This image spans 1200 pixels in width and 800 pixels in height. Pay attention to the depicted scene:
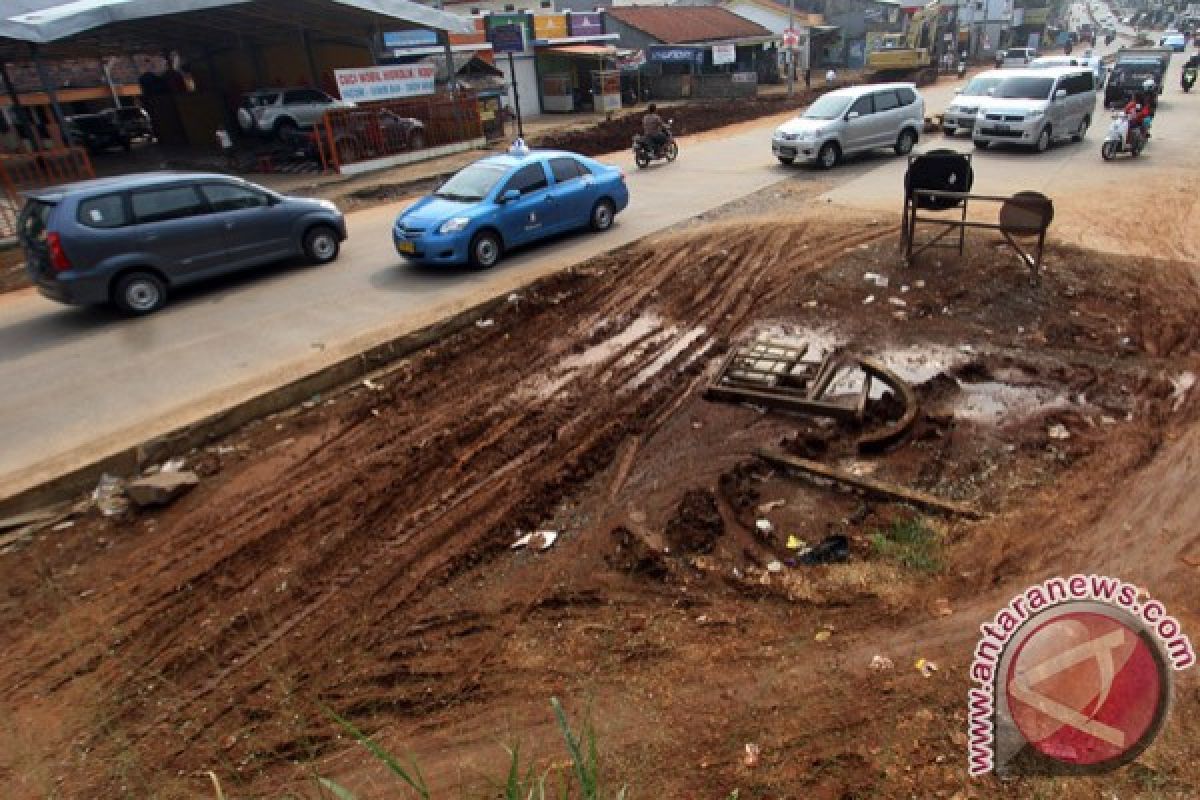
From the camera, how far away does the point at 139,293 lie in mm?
10258

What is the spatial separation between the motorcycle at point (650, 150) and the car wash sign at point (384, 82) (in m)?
7.52

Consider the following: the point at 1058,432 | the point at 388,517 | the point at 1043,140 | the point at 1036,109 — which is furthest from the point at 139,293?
the point at 1043,140

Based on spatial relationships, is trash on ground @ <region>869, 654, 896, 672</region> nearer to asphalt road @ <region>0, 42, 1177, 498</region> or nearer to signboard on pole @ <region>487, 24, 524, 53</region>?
asphalt road @ <region>0, 42, 1177, 498</region>

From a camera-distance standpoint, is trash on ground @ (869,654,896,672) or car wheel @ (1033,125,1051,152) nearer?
trash on ground @ (869,654,896,672)

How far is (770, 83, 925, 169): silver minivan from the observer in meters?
18.2

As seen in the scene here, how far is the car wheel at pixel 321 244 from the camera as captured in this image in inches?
477

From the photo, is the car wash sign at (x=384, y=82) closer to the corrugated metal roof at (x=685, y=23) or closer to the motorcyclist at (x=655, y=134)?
the motorcyclist at (x=655, y=134)

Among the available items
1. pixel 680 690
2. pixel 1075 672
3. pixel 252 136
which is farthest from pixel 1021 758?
pixel 252 136

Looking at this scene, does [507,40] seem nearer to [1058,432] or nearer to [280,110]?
[280,110]

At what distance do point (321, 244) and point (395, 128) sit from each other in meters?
10.8

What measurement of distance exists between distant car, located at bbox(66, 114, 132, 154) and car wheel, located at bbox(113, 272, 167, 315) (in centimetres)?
2147

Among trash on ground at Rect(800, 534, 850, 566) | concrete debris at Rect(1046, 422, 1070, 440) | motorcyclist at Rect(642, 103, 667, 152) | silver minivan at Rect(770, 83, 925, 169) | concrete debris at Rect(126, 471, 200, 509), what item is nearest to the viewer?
trash on ground at Rect(800, 534, 850, 566)

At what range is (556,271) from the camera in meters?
11.4

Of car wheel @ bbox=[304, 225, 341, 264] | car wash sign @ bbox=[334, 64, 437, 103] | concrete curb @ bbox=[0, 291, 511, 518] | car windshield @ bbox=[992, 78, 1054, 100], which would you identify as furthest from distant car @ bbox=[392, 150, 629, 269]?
car windshield @ bbox=[992, 78, 1054, 100]
